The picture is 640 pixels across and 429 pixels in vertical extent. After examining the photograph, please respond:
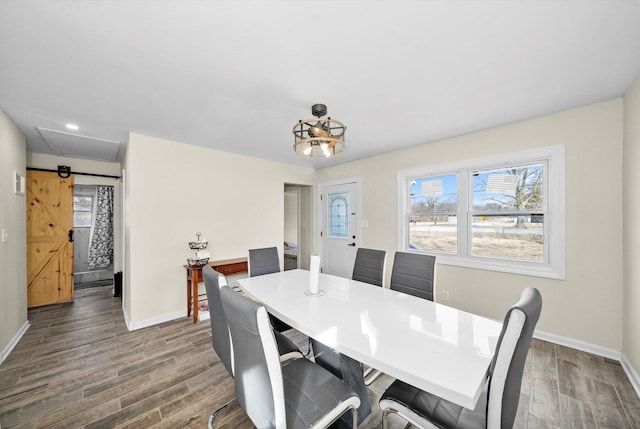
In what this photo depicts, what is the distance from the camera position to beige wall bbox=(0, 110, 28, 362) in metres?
2.34

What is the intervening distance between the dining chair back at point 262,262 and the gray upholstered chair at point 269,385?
61.6 inches

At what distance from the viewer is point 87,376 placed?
2053 mm

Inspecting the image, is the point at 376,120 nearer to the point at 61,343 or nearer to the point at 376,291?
the point at 376,291

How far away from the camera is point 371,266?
2.58 metres

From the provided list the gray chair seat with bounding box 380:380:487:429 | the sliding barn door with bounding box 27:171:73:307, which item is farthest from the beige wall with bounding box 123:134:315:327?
the gray chair seat with bounding box 380:380:487:429

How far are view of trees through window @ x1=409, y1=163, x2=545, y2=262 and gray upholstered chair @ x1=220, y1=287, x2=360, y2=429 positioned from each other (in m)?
2.75

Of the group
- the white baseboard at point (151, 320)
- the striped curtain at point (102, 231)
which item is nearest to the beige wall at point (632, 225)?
the white baseboard at point (151, 320)

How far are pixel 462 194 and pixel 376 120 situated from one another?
1606 mm

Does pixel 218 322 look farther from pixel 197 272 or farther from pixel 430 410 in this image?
pixel 197 272

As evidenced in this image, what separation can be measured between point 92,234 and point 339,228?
198 inches

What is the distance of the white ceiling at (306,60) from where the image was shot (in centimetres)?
128

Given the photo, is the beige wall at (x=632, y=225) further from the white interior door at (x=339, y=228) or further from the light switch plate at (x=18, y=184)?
the light switch plate at (x=18, y=184)

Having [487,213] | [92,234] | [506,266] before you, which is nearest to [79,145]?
[92,234]

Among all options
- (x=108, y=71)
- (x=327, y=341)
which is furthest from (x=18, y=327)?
(x=327, y=341)
